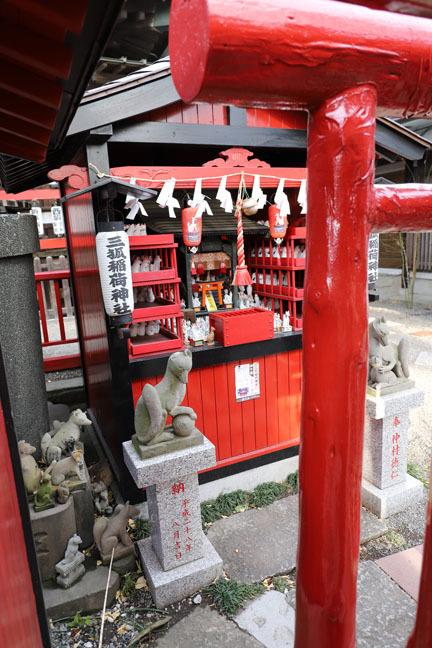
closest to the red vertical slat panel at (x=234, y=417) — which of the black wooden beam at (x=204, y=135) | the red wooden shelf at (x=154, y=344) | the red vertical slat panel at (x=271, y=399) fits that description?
the red vertical slat panel at (x=271, y=399)

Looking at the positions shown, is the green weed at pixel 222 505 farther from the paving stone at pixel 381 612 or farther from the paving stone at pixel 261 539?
the paving stone at pixel 381 612

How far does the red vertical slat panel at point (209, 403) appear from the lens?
17.6 ft

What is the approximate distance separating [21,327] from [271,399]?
347cm

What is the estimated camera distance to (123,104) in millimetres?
4332

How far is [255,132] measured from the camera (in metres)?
5.28

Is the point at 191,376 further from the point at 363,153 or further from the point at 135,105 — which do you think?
the point at 363,153

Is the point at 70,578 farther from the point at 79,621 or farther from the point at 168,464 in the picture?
the point at 168,464

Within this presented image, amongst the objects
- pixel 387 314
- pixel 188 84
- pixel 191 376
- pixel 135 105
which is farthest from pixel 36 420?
pixel 387 314

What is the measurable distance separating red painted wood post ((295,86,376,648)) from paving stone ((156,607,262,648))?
2.62m

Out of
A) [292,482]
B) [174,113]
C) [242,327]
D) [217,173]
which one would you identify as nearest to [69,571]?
[292,482]

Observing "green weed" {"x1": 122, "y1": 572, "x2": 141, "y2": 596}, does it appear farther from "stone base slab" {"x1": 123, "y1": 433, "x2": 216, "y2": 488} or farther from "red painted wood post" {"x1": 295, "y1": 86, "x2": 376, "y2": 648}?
"red painted wood post" {"x1": 295, "y1": 86, "x2": 376, "y2": 648}

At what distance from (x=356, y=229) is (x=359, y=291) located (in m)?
0.19

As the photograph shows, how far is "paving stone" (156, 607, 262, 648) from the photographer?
3547mm

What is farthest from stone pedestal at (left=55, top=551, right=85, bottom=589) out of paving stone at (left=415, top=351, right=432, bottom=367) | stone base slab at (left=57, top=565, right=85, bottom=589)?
paving stone at (left=415, top=351, right=432, bottom=367)
